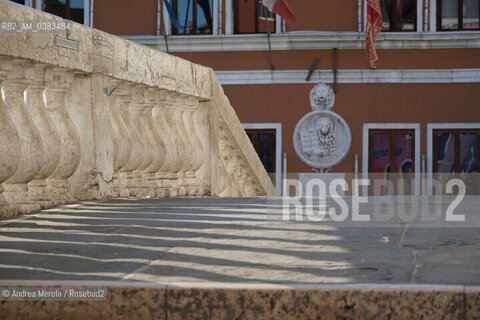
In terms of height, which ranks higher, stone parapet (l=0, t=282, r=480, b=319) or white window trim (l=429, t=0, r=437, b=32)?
white window trim (l=429, t=0, r=437, b=32)

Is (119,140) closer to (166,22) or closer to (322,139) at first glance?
(322,139)

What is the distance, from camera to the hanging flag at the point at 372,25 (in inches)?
580

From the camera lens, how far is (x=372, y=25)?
15062 mm

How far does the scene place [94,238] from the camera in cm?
351

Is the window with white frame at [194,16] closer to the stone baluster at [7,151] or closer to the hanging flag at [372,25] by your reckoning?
the hanging flag at [372,25]

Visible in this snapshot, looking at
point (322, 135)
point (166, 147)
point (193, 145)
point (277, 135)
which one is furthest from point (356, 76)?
point (166, 147)

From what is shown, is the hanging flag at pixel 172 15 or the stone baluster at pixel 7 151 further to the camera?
the hanging flag at pixel 172 15

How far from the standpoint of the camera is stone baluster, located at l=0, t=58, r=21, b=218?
4.28 meters

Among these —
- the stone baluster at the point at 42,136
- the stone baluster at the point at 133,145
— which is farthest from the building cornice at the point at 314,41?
the stone baluster at the point at 42,136

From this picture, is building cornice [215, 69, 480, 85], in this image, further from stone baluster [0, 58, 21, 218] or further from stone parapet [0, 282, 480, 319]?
stone parapet [0, 282, 480, 319]

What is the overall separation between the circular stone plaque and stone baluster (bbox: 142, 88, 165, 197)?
9986mm

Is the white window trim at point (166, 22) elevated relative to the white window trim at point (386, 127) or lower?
elevated

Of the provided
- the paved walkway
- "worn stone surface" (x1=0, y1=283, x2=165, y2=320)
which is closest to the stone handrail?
the paved walkway

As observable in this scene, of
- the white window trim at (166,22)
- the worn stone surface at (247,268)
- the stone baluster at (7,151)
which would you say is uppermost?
the white window trim at (166,22)
